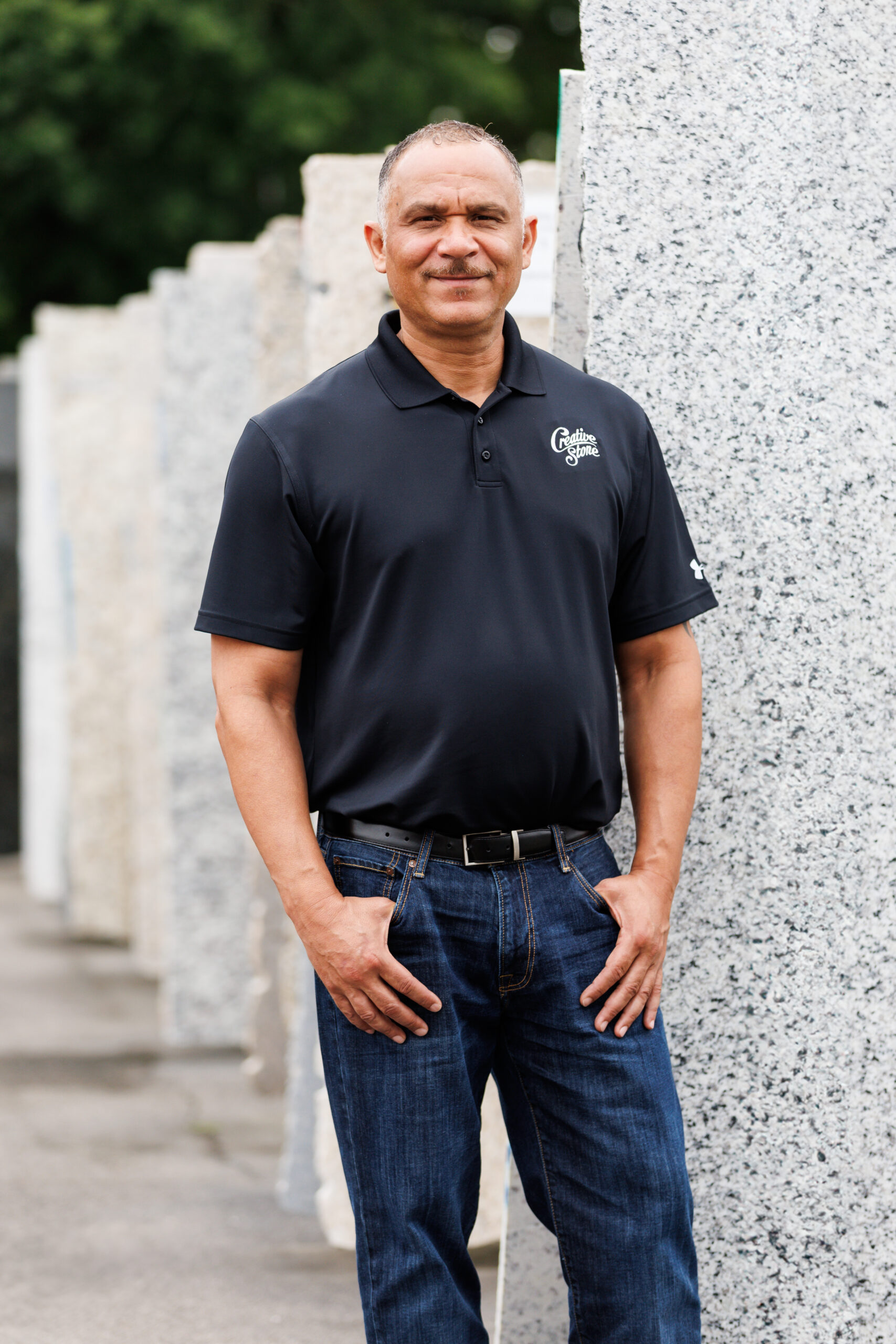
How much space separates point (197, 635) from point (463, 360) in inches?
169

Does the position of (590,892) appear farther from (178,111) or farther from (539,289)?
(178,111)

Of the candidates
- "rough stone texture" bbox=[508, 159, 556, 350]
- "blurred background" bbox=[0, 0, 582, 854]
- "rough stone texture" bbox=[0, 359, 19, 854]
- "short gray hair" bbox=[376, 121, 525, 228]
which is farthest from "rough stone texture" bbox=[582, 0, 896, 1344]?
"blurred background" bbox=[0, 0, 582, 854]

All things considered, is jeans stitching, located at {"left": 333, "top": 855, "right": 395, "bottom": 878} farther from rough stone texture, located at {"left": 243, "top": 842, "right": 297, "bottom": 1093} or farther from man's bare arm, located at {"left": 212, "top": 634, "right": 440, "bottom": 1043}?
rough stone texture, located at {"left": 243, "top": 842, "right": 297, "bottom": 1093}

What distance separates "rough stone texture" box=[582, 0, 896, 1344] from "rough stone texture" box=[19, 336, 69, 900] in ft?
23.7

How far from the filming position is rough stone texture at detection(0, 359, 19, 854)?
11.9m

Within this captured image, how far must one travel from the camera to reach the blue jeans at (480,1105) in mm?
2426

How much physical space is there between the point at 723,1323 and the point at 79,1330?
1.67m

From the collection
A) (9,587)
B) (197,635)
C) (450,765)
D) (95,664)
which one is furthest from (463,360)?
(9,587)

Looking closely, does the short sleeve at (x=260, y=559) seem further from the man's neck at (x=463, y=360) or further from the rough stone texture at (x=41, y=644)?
the rough stone texture at (x=41, y=644)

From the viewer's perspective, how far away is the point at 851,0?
9.70 feet

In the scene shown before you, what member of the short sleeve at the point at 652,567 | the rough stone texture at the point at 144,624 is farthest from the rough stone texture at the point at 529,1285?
the rough stone texture at the point at 144,624

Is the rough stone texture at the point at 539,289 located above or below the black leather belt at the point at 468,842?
above

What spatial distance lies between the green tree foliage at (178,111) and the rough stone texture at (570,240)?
462 inches

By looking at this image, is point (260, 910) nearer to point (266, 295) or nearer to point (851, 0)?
point (266, 295)
